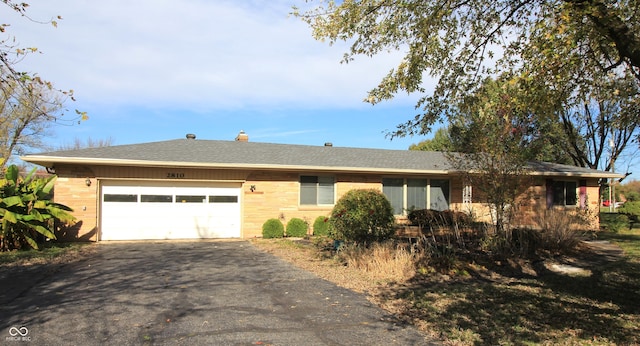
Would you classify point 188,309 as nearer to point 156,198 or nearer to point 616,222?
point 156,198

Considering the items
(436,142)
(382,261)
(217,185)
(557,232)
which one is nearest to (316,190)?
(217,185)

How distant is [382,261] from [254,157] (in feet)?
28.8

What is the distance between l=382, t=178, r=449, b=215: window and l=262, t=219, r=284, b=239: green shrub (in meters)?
4.84

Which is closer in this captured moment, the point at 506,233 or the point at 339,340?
the point at 339,340

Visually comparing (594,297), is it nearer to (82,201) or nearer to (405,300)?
(405,300)

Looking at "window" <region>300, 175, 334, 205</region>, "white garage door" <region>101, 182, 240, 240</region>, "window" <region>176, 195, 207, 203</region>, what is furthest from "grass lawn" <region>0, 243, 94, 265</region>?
"window" <region>300, 175, 334, 205</region>

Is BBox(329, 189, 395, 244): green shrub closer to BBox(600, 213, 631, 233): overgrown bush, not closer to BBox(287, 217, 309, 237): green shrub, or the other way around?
BBox(287, 217, 309, 237): green shrub

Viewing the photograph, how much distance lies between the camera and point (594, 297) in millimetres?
7348

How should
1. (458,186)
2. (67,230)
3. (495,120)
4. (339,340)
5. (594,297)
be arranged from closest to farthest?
1. (339,340)
2. (594,297)
3. (495,120)
4. (67,230)
5. (458,186)

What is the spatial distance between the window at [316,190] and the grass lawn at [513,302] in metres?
6.22

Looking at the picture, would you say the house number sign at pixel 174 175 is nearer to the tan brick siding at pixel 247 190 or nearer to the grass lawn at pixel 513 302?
the tan brick siding at pixel 247 190

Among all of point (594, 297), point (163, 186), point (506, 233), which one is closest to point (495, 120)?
Result: point (506, 233)

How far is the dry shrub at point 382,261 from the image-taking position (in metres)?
8.72

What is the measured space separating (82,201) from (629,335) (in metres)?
14.7
